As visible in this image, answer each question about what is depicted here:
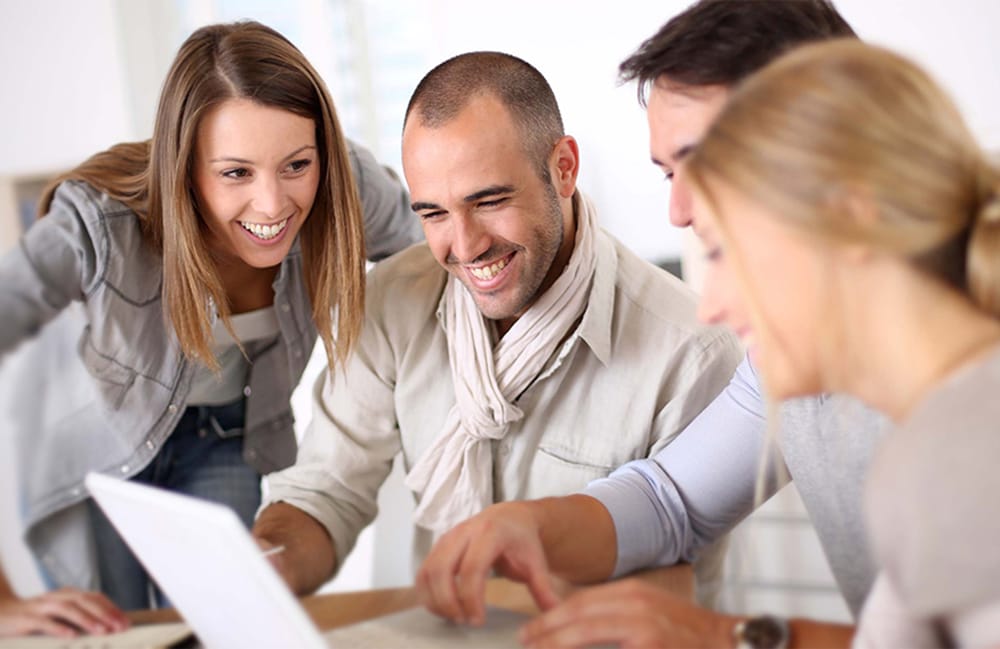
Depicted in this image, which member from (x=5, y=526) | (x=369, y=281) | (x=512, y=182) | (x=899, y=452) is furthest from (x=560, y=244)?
(x=5, y=526)

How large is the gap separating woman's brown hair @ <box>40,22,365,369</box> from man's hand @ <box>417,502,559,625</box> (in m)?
0.45

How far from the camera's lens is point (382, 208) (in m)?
1.60

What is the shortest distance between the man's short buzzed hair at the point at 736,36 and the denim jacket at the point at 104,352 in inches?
27.3

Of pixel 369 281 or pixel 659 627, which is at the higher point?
pixel 369 281

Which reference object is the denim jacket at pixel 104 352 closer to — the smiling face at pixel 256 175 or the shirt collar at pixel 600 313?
the smiling face at pixel 256 175

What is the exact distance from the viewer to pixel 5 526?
4.88 ft

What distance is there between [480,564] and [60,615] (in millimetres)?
419

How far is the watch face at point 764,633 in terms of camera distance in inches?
31.0

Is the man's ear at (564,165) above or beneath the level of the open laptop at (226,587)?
above

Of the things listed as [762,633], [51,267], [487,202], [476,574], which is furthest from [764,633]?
[51,267]

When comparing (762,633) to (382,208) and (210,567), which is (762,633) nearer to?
(210,567)

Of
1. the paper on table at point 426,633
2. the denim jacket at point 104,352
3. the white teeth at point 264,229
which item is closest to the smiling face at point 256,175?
the white teeth at point 264,229

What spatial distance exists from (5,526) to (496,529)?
89cm

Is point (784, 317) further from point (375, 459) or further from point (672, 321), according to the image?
point (375, 459)
